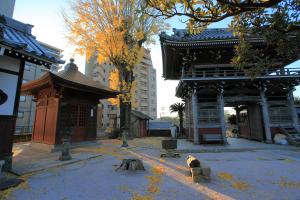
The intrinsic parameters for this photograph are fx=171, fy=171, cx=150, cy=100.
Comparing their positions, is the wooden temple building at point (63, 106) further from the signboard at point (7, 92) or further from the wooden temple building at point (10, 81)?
the signboard at point (7, 92)

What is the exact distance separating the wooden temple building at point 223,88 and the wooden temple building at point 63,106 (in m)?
6.64

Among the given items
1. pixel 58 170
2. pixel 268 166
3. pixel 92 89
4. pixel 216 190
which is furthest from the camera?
pixel 92 89

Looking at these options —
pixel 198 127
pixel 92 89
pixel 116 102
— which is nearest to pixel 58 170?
pixel 92 89

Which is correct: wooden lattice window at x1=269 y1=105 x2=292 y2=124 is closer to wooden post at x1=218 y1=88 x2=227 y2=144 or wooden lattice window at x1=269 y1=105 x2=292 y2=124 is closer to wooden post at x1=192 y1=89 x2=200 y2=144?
wooden post at x1=218 y1=88 x2=227 y2=144

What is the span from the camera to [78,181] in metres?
5.09

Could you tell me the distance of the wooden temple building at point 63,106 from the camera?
33.6ft

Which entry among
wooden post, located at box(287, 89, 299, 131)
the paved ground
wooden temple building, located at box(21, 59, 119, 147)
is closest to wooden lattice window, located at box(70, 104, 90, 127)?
wooden temple building, located at box(21, 59, 119, 147)

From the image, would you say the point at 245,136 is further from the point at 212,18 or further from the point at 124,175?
the point at 212,18

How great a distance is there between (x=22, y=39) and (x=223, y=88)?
42.4 ft

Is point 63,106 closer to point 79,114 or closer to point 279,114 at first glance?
point 79,114

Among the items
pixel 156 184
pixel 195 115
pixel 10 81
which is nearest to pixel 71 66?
pixel 10 81

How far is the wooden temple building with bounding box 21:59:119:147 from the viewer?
33.6 ft

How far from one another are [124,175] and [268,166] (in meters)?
5.72

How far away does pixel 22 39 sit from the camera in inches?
253
